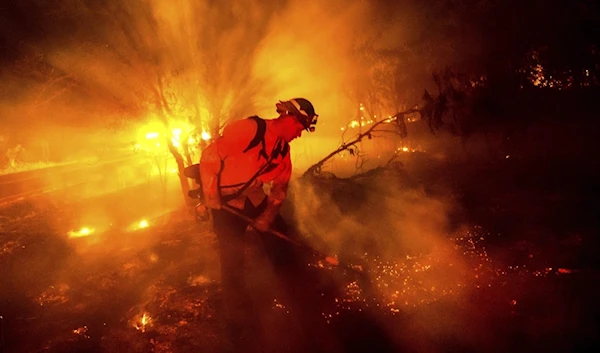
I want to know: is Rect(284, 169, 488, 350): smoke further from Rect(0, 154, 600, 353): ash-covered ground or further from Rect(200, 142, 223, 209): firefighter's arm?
Rect(200, 142, 223, 209): firefighter's arm

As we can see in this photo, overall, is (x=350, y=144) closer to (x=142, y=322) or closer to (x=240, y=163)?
(x=240, y=163)

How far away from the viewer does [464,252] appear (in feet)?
14.5

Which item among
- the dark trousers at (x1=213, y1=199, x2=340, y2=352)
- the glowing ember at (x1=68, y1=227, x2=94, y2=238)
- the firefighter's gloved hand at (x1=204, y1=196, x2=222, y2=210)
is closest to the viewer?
the firefighter's gloved hand at (x1=204, y1=196, x2=222, y2=210)

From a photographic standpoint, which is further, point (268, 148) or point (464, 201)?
point (464, 201)

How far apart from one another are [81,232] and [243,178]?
212 inches

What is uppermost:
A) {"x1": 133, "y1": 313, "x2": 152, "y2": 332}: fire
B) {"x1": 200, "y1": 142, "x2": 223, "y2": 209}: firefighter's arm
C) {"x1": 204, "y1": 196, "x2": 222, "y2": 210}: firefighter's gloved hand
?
{"x1": 200, "y1": 142, "x2": 223, "y2": 209}: firefighter's arm

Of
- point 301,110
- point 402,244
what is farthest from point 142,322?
point 402,244

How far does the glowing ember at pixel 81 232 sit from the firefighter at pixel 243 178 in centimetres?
463

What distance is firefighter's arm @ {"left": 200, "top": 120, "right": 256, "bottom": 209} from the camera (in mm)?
3199

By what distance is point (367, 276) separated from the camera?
14.0ft

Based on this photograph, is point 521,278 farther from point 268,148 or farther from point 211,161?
point 211,161

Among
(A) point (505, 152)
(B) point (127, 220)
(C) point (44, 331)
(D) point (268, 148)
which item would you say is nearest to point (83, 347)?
(C) point (44, 331)

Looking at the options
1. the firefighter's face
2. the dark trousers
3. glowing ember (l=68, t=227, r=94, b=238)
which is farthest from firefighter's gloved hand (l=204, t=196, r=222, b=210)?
glowing ember (l=68, t=227, r=94, b=238)

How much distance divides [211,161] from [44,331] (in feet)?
8.16
